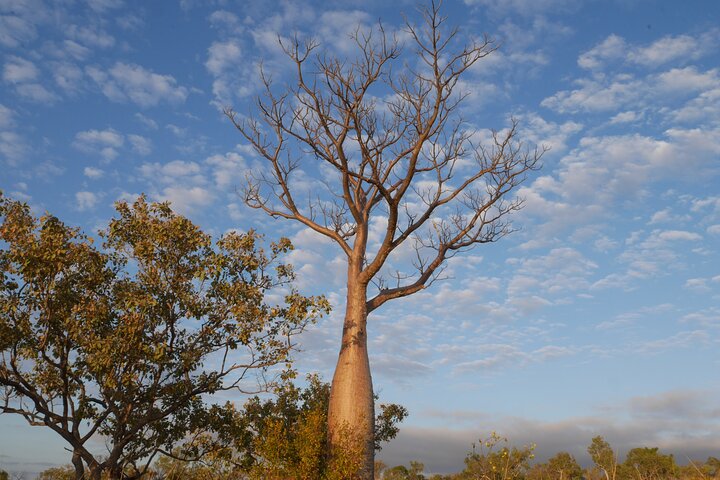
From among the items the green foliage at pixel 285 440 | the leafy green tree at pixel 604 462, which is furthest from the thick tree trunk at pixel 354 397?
the leafy green tree at pixel 604 462

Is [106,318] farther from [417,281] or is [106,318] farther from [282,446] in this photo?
[417,281]

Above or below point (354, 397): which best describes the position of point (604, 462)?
below

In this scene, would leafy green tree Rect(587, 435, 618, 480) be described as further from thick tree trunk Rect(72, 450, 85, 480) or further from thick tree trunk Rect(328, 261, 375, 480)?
thick tree trunk Rect(72, 450, 85, 480)

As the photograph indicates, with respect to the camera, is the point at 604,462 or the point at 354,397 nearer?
the point at 604,462

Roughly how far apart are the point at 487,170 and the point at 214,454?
9852mm

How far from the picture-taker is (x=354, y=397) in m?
13.0

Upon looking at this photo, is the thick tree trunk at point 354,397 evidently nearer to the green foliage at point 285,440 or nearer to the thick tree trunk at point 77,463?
the green foliage at point 285,440

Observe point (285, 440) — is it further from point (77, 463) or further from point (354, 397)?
point (77, 463)

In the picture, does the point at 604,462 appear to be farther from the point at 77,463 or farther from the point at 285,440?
the point at 77,463

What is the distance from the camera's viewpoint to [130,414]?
1403cm

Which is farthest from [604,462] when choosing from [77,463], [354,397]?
[77,463]

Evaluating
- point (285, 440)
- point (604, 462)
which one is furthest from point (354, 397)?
point (604, 462)

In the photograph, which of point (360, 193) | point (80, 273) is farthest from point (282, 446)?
point (360, 193)

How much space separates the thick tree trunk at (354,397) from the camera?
12.7m
